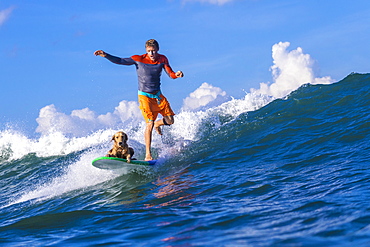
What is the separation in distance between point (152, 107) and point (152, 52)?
1197mm

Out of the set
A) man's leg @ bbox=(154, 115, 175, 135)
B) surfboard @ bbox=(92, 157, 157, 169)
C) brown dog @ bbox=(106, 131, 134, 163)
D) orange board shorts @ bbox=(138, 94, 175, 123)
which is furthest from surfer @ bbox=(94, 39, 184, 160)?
brown dog @ bbox=(106, 131, 134, 163)

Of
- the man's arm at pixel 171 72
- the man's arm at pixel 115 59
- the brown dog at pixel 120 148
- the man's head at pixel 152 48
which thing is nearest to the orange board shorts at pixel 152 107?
the man's arm at pixel 171 72

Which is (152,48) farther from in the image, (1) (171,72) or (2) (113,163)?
(2) (113,163)

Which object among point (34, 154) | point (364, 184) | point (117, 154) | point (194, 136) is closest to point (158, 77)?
point (117, 154)

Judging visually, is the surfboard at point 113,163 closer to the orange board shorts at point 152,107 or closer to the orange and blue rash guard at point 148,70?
the orange board shorts at point 152,107

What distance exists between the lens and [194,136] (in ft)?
43.1

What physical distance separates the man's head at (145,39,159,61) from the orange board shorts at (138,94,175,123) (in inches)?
35.5

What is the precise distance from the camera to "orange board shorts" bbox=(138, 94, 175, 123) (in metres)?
9.57

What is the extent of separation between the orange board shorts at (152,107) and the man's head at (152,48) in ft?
2.96

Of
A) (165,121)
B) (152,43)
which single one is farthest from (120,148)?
(152,43)

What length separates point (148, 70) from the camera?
944 centimetres

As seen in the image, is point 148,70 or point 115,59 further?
point 148,70

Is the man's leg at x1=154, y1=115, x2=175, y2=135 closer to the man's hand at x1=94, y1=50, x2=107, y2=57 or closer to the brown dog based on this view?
the brown dog

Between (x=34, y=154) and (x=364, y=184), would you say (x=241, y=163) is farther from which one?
(x=34, y=154)
